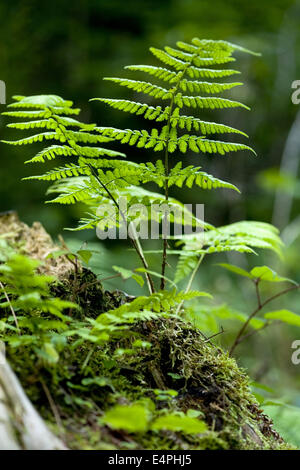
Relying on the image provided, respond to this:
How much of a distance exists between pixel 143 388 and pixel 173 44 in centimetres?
583

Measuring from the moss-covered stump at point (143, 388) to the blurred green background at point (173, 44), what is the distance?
3.34 m

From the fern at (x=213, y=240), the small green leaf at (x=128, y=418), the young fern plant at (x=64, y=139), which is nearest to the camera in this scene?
the small green leaf at (x=128, y=418)

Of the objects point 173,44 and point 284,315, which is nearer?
point 284,315

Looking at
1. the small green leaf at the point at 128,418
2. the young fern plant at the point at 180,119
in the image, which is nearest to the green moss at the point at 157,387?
the small green leaf at the point at 128,418

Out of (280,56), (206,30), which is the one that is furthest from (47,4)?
(280,56)

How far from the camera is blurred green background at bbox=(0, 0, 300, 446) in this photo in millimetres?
5648

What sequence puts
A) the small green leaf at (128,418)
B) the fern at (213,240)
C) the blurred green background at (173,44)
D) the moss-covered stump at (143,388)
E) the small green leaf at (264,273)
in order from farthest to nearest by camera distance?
the blurred green background at (173,44)
the fern at (213,240)
the small green leaf at (264,273)
the moss-covered stump at (143,388)
the small green leaf at (128,418)

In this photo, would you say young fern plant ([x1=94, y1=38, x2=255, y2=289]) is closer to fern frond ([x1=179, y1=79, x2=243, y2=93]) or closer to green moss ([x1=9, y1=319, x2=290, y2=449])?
fern frond ([x1=179, y1=79, x2=243, y2=93])

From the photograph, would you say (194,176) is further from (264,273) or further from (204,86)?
(264,273)

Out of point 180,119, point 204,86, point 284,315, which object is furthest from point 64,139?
point 284,315

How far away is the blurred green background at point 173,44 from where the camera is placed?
565 centimetres

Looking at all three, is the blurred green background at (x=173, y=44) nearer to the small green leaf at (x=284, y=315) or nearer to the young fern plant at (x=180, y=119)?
the small green leaf at (x=284, y=315)

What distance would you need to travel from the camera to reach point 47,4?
6.38 metres

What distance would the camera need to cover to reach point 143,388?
1.33 meters
